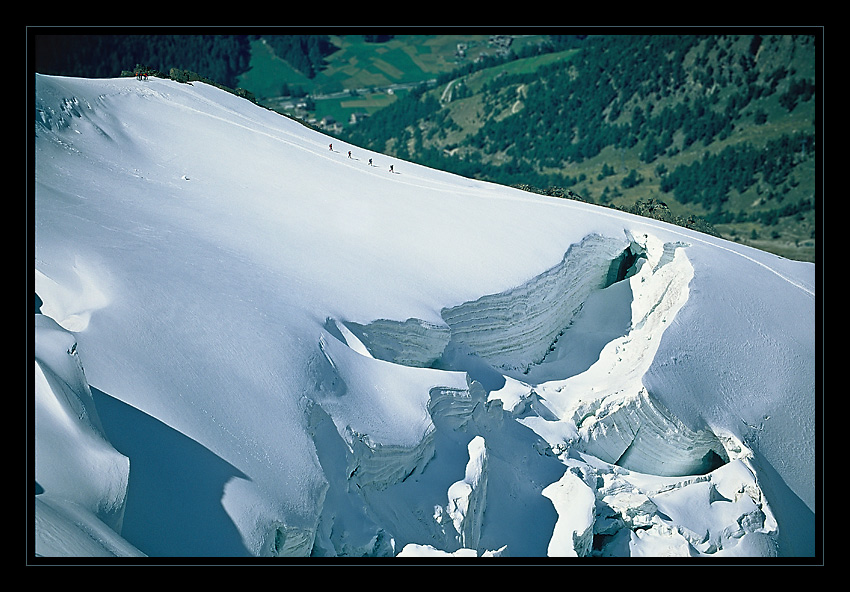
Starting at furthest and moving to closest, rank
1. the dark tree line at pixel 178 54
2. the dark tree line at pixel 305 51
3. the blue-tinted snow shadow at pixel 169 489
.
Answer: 1. the dark tree line at pixel 305 51
2. the dark tree line at pixel 178 54
3. the blue-tinted snow shadow at pixel 169 489

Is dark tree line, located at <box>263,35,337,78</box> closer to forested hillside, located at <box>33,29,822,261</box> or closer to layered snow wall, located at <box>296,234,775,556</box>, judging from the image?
forested hillside, located at <box>33,29,822,261</box>

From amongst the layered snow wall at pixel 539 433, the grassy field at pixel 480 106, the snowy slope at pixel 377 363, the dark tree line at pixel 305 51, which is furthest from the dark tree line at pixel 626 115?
the layered snow wall at pixel 539 433

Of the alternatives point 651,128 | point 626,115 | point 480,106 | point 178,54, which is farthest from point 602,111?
point 178,54

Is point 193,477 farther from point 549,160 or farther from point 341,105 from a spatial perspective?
point 341,105

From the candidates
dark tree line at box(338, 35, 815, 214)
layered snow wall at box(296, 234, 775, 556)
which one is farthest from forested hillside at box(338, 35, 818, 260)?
layered snow wall at box(296, 234, 775, 556)

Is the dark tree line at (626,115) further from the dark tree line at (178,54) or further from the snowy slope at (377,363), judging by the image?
the snowy slope at (377,363)

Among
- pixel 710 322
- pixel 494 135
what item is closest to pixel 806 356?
pixel 710 322
